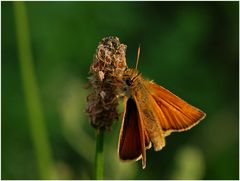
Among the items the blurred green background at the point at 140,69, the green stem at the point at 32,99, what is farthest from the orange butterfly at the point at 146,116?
the blurred green background at the point at 140,69

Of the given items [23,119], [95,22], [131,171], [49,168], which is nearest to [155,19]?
[95,22]

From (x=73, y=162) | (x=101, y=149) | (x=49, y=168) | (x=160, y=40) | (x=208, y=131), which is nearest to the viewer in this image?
(x=101, y=149)

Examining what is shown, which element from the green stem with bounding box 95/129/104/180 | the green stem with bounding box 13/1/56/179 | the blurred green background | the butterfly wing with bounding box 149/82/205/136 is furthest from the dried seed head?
the blurred green background

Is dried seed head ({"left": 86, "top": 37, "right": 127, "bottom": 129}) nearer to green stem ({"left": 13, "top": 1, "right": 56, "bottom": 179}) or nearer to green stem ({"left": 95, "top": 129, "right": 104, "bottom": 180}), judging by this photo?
green stem ({"left": 95, "top": 129, "right": 104, "bottom": 180})

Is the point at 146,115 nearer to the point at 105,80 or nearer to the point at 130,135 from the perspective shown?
the point at 130,135

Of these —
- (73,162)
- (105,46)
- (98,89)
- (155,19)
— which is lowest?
(73,162)

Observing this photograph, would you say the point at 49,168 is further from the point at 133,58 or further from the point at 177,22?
the point at 177,22

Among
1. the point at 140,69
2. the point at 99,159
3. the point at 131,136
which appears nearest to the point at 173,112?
the point at 131,136
